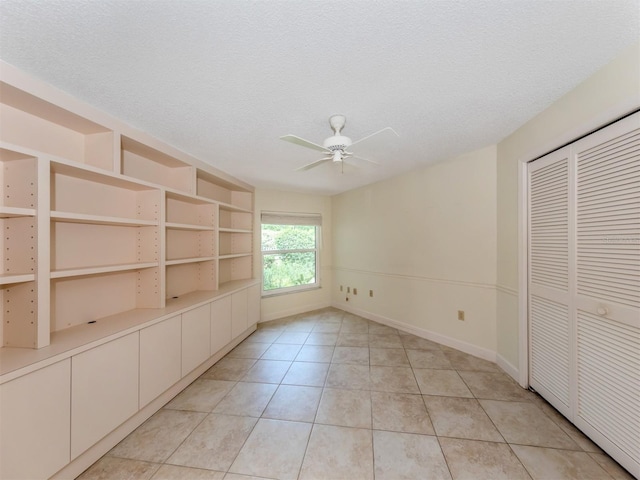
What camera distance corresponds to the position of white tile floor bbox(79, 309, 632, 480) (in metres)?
1.42

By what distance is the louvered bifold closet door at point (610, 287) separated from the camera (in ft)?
4.34

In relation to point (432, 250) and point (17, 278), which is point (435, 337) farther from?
point (17, 278)

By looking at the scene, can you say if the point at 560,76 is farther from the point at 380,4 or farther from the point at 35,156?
the point at 35,156

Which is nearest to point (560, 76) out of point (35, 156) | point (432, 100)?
point (432, 100)

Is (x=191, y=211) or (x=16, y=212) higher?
(x=191, y=211)

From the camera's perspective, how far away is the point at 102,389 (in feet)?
4.94

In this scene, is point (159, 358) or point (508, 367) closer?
point (159, 358)

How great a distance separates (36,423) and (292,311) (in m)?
3.39

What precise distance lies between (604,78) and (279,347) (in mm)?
3634

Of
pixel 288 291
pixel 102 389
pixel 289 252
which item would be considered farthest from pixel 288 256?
pixel 102 389

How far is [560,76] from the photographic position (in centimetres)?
146

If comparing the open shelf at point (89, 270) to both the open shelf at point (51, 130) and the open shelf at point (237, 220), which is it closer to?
the open shelf at point (51, 130)

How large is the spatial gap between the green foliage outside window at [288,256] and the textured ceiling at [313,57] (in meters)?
2.44

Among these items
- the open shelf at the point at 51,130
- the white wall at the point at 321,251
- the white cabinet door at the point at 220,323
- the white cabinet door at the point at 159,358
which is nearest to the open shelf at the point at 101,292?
the white cabinet door at the point at 159,358
